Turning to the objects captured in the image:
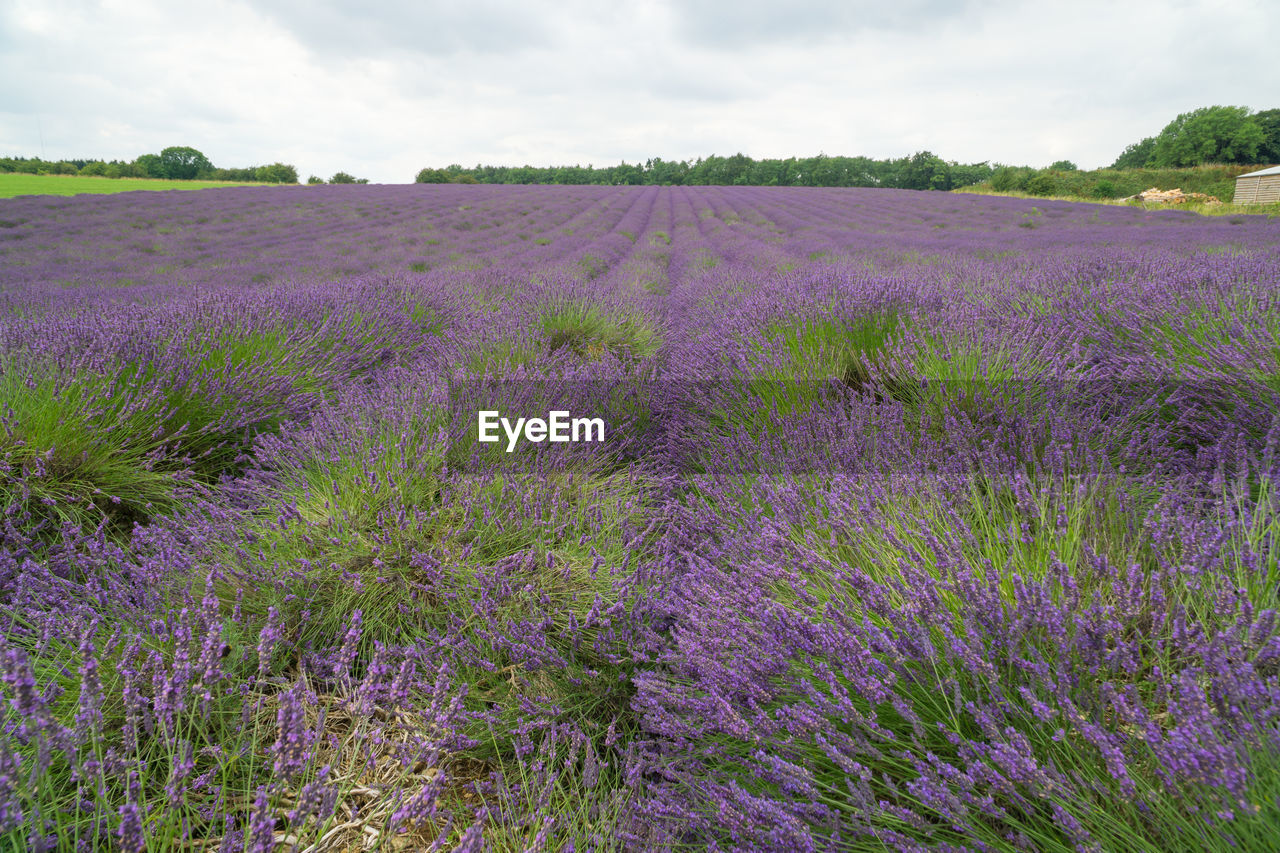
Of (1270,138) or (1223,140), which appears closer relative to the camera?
(1270,138)

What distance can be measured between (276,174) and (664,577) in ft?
153

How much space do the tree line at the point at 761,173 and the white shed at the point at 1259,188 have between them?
15.6m

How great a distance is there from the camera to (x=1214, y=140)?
105 feet

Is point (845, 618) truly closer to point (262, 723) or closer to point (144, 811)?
point (144, 811)

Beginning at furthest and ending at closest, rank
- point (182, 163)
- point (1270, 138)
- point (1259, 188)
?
point (182, 163) → point (1270, 138) → point (1259, 188)

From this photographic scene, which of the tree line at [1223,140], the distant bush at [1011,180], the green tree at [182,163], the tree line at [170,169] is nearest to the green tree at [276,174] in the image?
the tree line at [170,169]

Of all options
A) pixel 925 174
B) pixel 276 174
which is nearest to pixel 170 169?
pixel 276 174

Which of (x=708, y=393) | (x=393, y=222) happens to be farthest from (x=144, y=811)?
(x=393, y=222)

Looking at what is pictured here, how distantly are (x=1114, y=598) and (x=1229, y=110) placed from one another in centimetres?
4999

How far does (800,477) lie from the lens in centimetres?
182

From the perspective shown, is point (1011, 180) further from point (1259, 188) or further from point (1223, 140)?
point (1223, 140)

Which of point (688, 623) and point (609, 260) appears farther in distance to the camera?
point (609, 260)

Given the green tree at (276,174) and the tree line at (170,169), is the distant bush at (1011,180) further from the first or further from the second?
the green tree at (276,174)

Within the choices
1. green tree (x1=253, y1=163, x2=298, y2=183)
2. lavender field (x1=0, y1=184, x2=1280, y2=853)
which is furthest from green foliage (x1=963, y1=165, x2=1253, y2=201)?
green tree (x1=253, y1=163, x2=298, y2=183)
